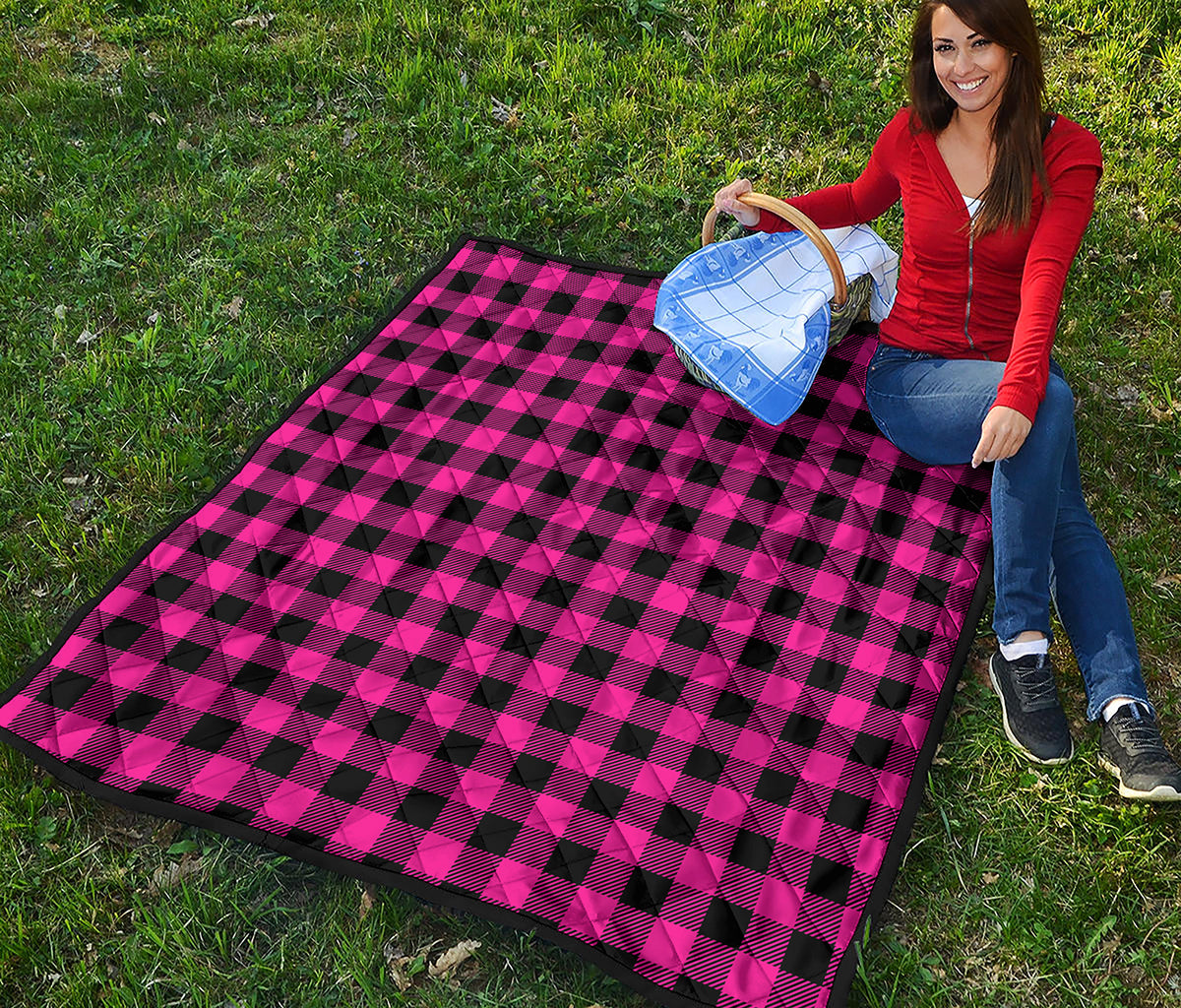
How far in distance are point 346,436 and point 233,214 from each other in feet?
4.56

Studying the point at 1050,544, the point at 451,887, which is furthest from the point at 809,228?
the point at 451,887

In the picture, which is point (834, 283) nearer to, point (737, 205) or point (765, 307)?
point (765, 307)

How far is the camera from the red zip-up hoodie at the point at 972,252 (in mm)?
2562

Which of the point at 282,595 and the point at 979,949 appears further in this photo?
the point at 282,595

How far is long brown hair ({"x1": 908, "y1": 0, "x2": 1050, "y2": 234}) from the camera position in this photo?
95.6 inches

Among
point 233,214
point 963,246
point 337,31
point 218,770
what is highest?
point 963,246

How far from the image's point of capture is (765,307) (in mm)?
3230

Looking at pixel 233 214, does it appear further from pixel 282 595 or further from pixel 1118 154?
pixel 1118 154

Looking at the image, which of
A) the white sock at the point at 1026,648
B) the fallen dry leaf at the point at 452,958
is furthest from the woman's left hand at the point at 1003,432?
the fallen dry leaf at the point at 452,958

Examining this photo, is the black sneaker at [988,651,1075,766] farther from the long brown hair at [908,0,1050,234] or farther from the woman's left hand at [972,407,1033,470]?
the long brown hair at [908,0,1050,234]

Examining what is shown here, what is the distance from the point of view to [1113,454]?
3.21 meters

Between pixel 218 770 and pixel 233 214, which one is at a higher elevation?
pixel 233 214

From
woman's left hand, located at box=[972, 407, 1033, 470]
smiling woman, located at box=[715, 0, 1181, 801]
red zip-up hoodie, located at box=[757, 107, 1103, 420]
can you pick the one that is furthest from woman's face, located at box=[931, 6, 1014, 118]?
woman's left hand, located at box=[972, 407, 1033, 470]

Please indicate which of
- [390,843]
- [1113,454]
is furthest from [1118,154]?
[390,843]
